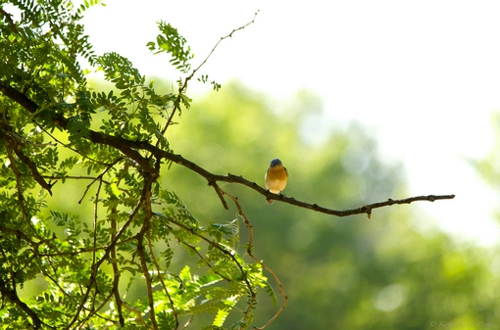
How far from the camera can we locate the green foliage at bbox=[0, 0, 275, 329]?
1.93m

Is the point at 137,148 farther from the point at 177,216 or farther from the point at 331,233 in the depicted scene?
the point at 331,233

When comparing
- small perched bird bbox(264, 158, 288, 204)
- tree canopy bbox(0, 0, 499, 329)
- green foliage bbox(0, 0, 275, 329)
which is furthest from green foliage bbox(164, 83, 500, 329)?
green foliage bbox(0, 0, 275, 329)

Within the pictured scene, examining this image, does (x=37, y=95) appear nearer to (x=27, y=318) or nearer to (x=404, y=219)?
(x=27, y=318)

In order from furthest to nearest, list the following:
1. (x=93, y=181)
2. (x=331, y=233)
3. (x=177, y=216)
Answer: (x=331, y=233) → (x=177, y=216) → (x=93, y=181)

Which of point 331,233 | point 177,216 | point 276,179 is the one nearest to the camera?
point 177,216

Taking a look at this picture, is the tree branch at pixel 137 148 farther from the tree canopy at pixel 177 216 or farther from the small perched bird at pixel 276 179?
the small perched bird at pixel 276 179

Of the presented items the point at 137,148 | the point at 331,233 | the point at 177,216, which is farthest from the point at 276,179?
the point at 331,233

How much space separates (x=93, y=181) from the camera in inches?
74.0

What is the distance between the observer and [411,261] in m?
21.2

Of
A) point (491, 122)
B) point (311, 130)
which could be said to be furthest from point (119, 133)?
point (311, 130)

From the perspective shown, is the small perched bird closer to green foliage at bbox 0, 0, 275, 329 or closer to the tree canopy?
the tree canopy

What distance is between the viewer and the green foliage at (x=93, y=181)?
1.93 metres

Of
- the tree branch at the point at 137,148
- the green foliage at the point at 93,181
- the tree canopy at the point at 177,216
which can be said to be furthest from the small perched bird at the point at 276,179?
the tree branch at the point at 137,148

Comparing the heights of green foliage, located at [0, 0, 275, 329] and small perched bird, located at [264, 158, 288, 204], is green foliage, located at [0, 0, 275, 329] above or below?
below
